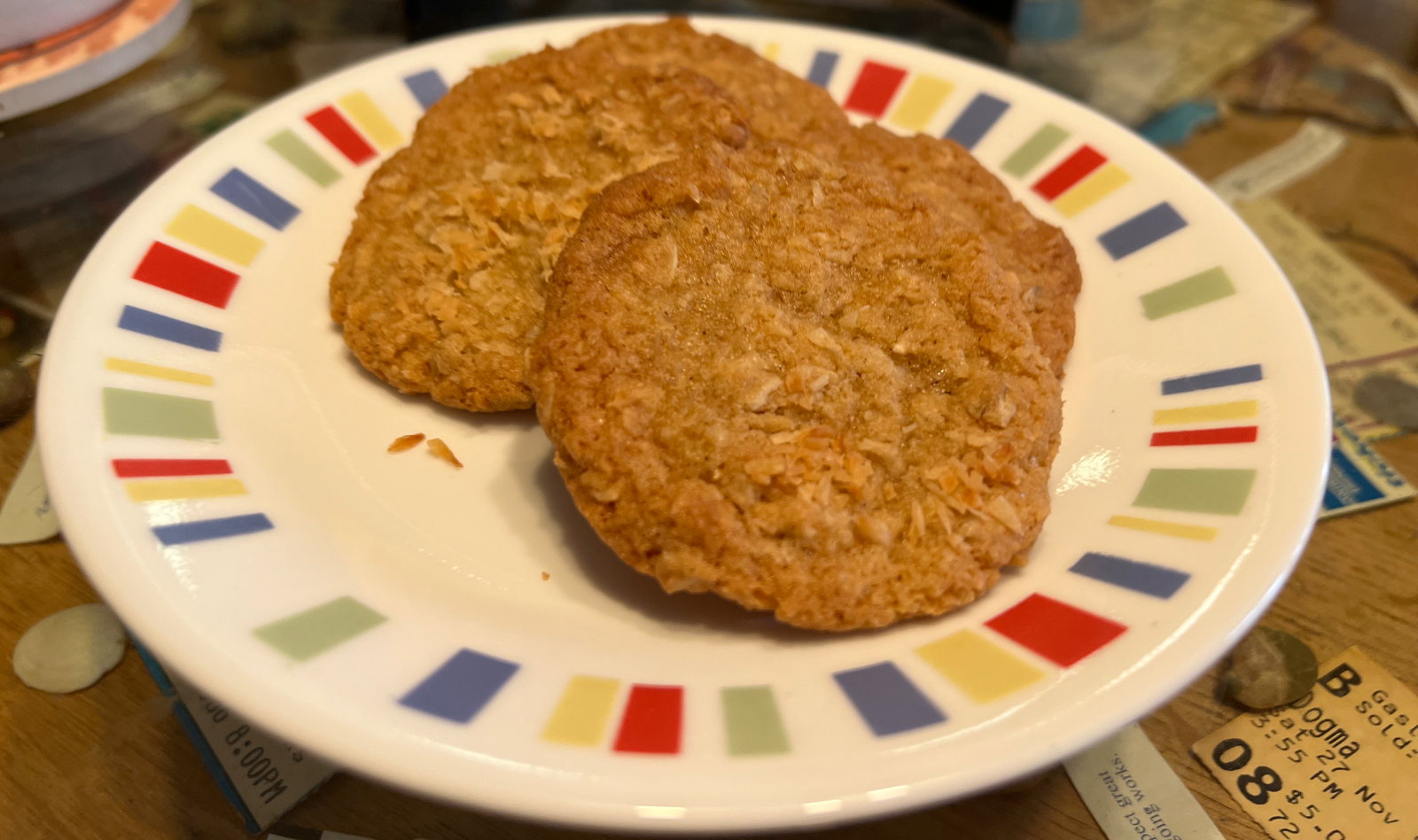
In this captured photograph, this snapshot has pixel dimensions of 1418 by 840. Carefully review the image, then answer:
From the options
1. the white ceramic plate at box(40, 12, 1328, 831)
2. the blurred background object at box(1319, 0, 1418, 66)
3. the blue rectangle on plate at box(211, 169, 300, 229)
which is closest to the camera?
the white ceramic plate at box(40, 12, 1328, 831)

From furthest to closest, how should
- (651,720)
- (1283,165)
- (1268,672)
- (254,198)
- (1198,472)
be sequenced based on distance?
(1283,165) → (254,198) → (1268,672) → (1198,472) → (651,720)

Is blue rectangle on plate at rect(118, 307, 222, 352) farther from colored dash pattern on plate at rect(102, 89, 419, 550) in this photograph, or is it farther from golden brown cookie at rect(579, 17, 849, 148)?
golden brown cookie at rect(579, 17, 849, 148)

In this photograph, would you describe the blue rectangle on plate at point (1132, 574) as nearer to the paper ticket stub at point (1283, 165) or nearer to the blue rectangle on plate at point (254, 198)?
the blue rectangle on plate at point (254, 198)

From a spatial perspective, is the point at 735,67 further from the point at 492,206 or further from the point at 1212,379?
the point at 1212,379

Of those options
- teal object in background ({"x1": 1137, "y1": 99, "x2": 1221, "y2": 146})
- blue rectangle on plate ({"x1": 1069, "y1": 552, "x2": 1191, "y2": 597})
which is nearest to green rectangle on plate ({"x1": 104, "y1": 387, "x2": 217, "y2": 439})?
blue rectangle on plate ({"x1": 1069, "y1": 552, "x2": 1191, "y2": 597})

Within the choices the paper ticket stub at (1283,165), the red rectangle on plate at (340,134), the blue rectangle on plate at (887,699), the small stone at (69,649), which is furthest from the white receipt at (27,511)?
the paper ticket stub at (1283,165)

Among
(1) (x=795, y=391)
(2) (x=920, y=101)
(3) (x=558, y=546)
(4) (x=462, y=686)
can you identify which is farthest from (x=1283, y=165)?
(4) (x=462, y=686)
